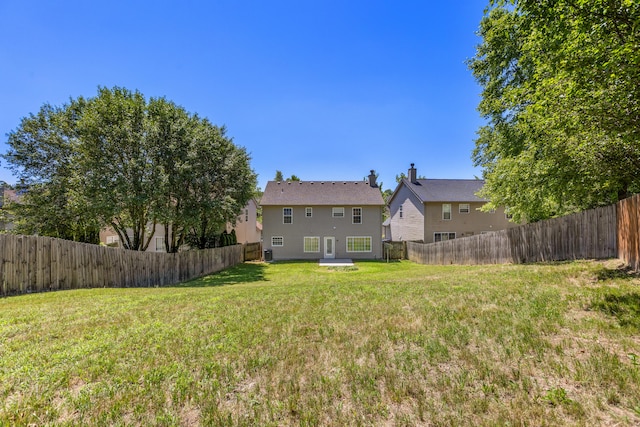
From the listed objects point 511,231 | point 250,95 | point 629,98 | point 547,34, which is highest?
point 250,95

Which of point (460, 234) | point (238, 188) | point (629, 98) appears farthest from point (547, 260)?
point (238, 188)

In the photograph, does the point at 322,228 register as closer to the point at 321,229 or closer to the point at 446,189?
the point at 321,229

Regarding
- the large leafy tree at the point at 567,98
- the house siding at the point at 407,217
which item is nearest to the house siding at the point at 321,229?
the house siding at the point at 407,217

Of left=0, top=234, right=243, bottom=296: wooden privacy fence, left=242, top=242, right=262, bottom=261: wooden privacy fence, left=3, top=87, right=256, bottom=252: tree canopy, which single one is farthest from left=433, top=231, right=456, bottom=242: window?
left=0, top=234, right=243, bottom=296: wooden privacy fence

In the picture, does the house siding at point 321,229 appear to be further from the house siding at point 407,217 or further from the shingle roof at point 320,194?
the house siding at point 407,217

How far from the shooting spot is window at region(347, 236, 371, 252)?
2566 centimetres

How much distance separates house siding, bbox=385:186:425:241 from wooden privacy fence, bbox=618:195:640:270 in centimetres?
1796

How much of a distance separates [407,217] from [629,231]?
21.8 m

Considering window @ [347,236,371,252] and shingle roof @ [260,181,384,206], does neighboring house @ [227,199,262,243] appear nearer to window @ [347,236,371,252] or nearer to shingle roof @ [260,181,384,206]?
shingle roof @ [260,181,384,206]

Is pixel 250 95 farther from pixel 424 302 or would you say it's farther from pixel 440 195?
pixel 440 195

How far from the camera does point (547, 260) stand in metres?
12.3

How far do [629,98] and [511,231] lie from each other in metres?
9.90

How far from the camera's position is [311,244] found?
25.7 m

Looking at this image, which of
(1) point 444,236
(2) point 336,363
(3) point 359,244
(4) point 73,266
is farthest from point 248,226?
(2) point 336,363
